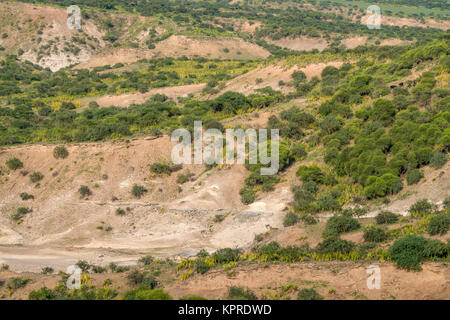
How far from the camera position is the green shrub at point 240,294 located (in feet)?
64.2

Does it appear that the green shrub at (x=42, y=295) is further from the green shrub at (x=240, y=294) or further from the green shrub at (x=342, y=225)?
the green shrub at (x=342, y=225)

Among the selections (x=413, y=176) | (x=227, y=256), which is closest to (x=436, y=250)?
(x=227, y=256)

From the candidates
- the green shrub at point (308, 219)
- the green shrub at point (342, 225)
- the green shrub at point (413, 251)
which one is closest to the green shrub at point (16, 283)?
the green shrub at point (342, 225)

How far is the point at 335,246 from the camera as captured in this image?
2370 cm

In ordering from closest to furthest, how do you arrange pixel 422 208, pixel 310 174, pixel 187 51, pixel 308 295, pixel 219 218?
1. pixel 308 295
2. pixel 422 208
3. pixel 219 218
4. pixel 310 174
5. pixel 187 51

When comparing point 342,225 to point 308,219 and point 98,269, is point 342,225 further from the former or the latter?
point 98,269

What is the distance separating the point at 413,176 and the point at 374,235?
28.4ft

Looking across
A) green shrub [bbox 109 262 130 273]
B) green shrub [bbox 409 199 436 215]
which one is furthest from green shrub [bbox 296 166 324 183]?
green shrub [bbox 109 262 130 273]

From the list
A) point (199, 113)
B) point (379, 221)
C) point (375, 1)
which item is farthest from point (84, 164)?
point (375, 1)

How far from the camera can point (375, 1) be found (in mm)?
182250

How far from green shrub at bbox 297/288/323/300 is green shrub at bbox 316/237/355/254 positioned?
14.4ft

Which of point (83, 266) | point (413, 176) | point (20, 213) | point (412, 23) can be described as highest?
point (412, 23)

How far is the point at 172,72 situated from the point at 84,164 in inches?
1822
